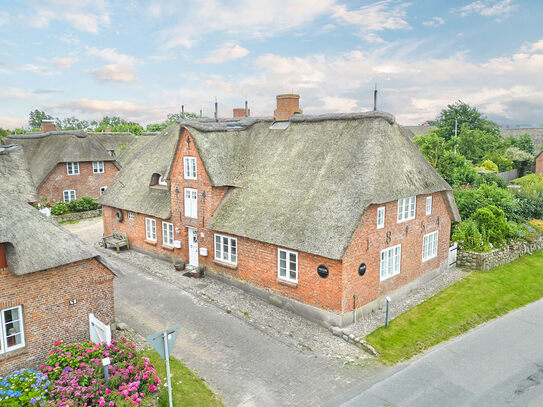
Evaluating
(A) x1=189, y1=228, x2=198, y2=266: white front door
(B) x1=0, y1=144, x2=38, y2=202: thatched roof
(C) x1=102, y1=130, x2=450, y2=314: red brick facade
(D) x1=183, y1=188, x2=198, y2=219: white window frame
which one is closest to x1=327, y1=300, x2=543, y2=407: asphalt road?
(C) x1=102, y1=130, x2=450, y2=314: red brick facade

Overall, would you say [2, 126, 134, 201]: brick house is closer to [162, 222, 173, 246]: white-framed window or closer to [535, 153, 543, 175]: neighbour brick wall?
[162, 222, 173, 246]: white-framed window

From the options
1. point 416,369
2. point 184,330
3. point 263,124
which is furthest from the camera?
point 263,124

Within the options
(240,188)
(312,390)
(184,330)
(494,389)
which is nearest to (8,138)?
(240,188)

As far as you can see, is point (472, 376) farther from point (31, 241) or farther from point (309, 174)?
point (31, 241)

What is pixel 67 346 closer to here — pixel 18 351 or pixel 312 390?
pixel 18 351

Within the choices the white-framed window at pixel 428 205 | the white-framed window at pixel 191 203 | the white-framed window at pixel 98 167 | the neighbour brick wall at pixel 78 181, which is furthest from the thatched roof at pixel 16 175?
the white-framed window at pixel 428 205

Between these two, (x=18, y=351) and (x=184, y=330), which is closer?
(x=18, y=351)

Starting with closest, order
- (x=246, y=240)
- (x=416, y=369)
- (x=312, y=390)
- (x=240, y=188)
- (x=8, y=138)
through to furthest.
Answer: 1. (x=312, y=390)
2. (x=416, y=369)
3. (x=246, y=240)
4. (x=240, y=188)
5. (x=8, y=138)
